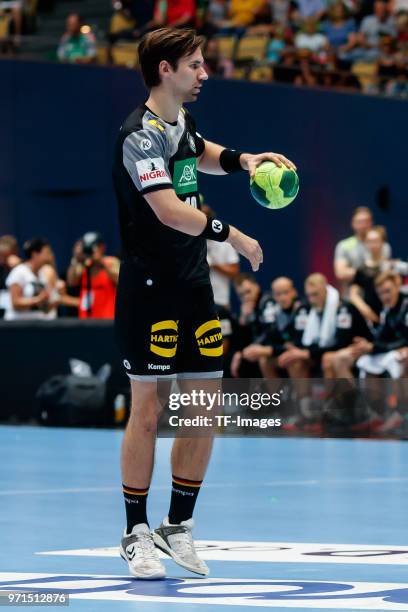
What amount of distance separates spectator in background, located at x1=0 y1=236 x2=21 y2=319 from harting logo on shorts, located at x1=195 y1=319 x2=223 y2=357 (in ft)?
35.1

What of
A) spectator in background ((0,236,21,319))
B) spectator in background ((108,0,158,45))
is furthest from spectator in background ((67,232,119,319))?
spectator in background ((108,0,158,45))

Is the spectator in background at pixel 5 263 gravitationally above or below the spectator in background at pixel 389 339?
above

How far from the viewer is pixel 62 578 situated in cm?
642

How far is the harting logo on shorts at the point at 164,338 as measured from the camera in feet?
21.8

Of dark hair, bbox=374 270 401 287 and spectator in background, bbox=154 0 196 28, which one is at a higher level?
spectator in background, bbox=154 0 196 28

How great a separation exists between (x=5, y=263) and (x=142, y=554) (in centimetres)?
1173

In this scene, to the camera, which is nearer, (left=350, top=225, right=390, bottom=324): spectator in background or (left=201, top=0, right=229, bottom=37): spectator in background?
(left=350, top=225, right=390, bottom=324): spectator in background

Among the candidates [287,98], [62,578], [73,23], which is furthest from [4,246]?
[62,578]

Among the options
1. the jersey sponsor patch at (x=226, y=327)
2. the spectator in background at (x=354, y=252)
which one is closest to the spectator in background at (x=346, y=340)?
the spectator in background at (x=354, y=252)

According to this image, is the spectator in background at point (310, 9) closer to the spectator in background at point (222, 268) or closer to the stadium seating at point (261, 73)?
the stadium seating at point (261, 73)

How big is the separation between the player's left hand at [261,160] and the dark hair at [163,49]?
575 millimetres

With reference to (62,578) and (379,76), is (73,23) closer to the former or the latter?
(379,76)

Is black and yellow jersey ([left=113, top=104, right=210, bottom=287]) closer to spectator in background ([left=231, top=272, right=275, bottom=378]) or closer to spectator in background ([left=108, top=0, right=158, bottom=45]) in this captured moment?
spectator in background ([left=231, top=272, right=275, bottom=378])

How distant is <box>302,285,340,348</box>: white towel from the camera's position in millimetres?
15469
